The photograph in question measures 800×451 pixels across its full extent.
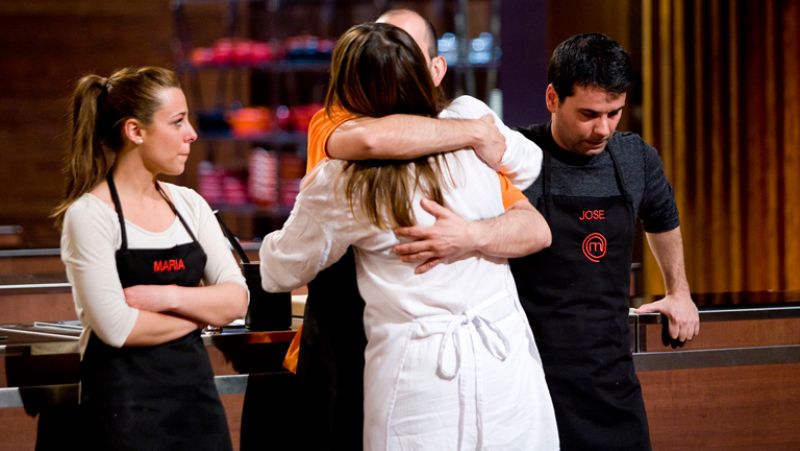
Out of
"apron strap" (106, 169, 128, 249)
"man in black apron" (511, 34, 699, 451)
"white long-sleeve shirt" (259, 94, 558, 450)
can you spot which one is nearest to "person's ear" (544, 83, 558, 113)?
"man in black apron" (511, 34, 699, 451)

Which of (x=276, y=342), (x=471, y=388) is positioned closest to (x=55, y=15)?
(x=276, y=342)

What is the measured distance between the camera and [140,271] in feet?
5.62

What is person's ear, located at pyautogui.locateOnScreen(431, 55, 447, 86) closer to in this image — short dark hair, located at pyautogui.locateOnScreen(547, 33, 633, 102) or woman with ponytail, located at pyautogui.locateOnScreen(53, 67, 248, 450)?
short dark hair, located at pyautogui.locateOnScreen(547, 33, 633, 102)

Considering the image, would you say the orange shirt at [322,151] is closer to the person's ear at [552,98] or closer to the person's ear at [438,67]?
the person's ear at [552,98]

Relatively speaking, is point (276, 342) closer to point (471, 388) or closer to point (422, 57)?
point (471, 388)

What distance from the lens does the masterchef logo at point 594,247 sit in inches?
80.2

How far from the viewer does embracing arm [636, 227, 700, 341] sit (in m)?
2.23

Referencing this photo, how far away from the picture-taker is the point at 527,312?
2.01m

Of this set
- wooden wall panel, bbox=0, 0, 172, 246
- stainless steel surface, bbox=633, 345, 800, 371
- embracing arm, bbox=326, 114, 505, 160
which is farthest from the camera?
wooden wall panel, bbox=0, 0, 172, 246

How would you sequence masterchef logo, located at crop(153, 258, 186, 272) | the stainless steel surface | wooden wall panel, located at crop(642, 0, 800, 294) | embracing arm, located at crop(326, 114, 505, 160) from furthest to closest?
wooden wall panel, located at crop(642, 0, 800, 294)
the stainless steel surface
masterchef logo, located at crop(153, 258, 186, 272)
embracing arm, located at crop(326, 114, 505, 160)

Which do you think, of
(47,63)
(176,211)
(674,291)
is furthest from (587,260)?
(47,63)

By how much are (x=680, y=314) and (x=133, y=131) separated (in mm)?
1247

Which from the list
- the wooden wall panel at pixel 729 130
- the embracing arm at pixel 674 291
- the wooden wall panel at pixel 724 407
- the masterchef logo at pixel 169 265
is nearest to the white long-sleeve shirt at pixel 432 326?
the masterchef logo at pixel 169 265

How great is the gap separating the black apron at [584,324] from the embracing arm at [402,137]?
0.40m
